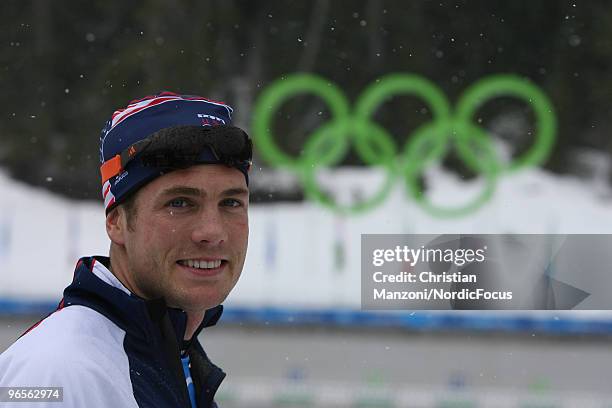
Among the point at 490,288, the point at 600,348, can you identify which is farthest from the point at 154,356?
the point at 600,348

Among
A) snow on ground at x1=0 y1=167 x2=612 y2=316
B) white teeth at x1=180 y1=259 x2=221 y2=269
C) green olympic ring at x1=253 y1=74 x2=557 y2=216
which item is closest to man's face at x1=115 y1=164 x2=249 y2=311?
white teeth at x1=180 y1=259 x2=221 y2=269

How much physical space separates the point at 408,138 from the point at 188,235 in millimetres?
5662

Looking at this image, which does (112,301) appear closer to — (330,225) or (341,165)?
(341,165)

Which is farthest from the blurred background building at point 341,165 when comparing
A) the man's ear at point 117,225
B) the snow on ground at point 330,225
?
the man's ear at point 117,225

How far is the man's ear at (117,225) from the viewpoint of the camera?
3.20 feet

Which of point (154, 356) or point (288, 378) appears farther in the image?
point (288, 378)

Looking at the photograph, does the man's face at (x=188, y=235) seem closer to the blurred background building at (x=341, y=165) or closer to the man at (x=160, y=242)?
the man at (x=160, y=242)

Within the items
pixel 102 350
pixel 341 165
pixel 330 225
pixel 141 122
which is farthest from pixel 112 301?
pixel 330 225

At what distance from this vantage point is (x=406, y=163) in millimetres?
6695

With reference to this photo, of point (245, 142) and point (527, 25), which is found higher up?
point (527, 25)

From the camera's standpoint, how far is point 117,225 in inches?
39.0

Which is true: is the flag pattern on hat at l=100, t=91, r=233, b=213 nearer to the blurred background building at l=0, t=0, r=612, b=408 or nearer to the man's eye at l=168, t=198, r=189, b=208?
the man's eye at l=168, t=198, r=189, b=208

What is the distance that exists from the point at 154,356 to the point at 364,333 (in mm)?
5186

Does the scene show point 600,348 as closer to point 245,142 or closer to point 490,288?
point 490,288
